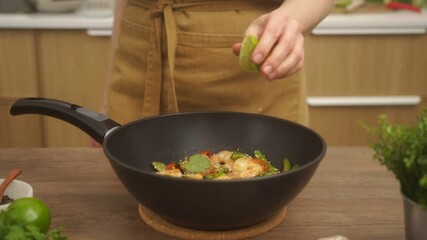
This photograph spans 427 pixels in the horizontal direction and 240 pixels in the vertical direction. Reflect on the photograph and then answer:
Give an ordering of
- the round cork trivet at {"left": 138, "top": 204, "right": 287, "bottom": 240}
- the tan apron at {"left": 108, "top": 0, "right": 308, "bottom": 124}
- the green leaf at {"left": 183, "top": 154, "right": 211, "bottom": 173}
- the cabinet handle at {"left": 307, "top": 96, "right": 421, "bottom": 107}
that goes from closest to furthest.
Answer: the round cork trivet at {"left": 138, "top": 204, "right": 287, "bottom": 240} < the green leaf at {"left": 183, "top": 154, "right": 211, "bottom": 173} < the tan apron at {"left": 108, "top": 0, "right": 308, "bottom": 124} < the cabinet handle at {"left": 307, "top": 96, "right": 421, "bottom": 107}

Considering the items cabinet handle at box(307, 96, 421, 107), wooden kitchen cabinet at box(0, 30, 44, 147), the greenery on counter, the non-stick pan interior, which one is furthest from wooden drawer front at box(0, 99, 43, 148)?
the greenery on counter

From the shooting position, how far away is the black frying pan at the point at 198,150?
79 centimetres

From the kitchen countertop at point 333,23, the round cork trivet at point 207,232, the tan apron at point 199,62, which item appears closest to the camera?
the round cork trivet at point 207,232

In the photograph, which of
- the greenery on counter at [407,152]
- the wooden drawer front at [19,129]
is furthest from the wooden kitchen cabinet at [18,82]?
the greenery on counter at [407,152]

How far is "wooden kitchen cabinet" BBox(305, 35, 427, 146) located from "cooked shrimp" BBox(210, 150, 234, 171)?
1.55 m

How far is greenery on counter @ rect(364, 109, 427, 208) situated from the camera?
2.27ft

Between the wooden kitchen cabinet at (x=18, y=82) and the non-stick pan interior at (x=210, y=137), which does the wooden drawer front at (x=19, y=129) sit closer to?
the wooden kitchen cabinet at (x=18, y=82)

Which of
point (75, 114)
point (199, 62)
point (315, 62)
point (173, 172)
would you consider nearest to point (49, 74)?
point (315, 62)

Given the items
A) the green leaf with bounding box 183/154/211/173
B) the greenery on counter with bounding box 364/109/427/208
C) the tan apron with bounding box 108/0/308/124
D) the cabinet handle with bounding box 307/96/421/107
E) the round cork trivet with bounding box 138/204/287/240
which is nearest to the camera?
the greenery on counter with bounding box 364/109/427/208

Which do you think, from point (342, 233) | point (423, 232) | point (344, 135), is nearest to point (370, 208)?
point (342, 233)

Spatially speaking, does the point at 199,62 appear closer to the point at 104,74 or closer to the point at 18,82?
the point at 104,74

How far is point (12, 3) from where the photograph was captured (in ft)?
8.41

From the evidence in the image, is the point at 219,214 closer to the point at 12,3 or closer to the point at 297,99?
the point at 297,99

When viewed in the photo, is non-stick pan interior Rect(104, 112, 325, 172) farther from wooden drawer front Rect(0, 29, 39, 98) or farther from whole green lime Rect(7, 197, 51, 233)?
wooden drawer front Rect(0, 29, 39, 98)
